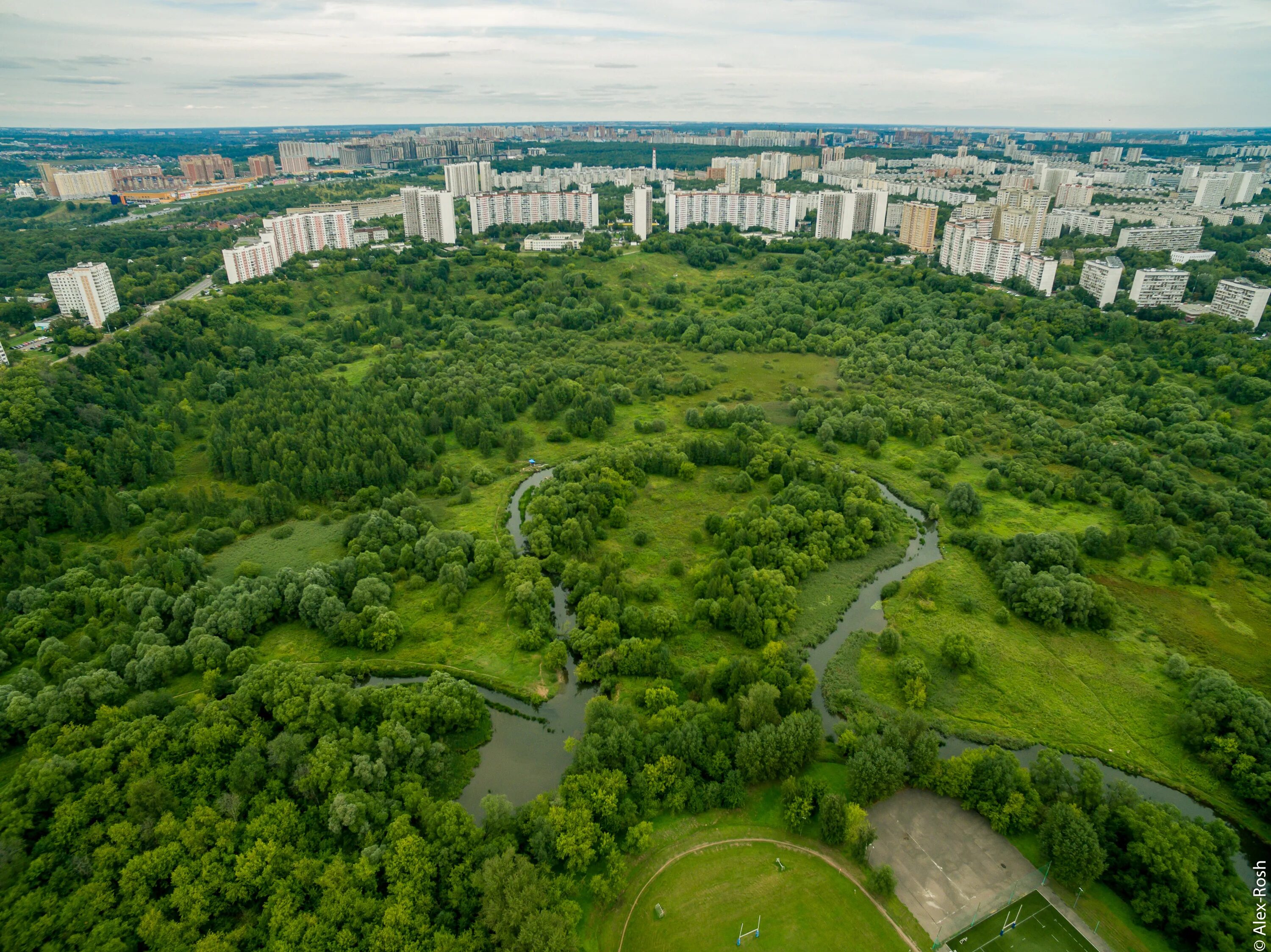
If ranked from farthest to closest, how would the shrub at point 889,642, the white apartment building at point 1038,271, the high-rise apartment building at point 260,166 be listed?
the high-rise apartment building at point 260,166
the white apartment building at point 1038,271
the shrub at point 889,642

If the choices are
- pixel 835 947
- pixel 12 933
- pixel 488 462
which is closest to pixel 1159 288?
pixel 488 462

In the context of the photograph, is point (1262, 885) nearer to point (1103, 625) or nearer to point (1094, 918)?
point (1094, 918)

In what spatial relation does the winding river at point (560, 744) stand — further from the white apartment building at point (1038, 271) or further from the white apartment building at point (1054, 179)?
the white apartment building at point (1054, 179)

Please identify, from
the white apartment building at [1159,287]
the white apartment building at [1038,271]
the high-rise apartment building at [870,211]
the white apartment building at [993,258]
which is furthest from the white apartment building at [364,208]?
the white apartment building at [1159,287]

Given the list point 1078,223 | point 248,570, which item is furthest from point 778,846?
point 1078,223

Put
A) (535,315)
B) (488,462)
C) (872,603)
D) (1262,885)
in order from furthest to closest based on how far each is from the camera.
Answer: (535,315)
(488,462)
(872,603)
(1262,885)

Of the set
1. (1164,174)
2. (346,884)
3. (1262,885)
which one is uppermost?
(1164,174)

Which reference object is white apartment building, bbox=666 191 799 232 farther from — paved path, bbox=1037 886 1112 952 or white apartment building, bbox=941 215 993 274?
paved path, bbox=1037 886 1112 952
